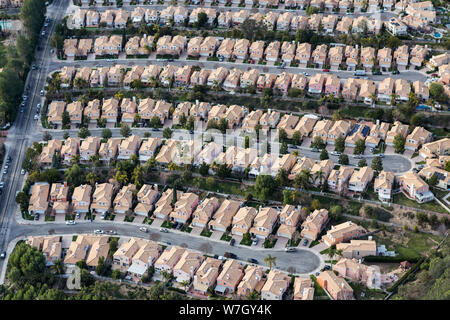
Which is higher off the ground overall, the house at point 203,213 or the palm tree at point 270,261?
the house at point 203,213

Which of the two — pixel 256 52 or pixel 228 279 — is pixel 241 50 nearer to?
pixel 256 52

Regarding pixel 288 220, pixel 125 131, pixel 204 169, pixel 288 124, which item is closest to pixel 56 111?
pixel 125 131

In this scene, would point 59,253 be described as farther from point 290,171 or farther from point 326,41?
point 326,41

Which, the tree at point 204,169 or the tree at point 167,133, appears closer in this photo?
the tree at point 204,169

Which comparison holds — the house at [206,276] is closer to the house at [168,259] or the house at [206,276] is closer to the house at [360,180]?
the house at [168,259]

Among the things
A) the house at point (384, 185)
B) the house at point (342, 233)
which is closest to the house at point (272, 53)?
the house at point (384, 185)

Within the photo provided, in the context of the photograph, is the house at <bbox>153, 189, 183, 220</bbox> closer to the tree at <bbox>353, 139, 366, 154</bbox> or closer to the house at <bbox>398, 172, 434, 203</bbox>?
the tree at <bbox>353, 139, 366, 154</bbox>

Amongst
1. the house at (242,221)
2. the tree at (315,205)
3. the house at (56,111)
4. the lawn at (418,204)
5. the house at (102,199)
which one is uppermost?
the house at (56,111)
